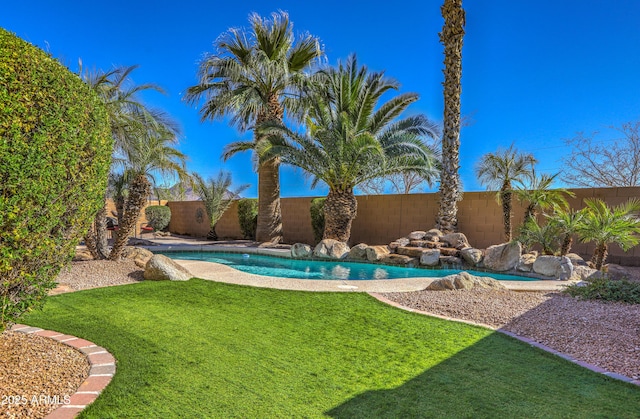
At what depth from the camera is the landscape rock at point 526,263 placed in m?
9.48

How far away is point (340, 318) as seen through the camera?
15.8 ft

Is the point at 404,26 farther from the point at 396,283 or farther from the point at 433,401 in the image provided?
the point at 433,401

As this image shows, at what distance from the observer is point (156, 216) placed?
70.8 ft

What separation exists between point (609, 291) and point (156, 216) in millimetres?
20188

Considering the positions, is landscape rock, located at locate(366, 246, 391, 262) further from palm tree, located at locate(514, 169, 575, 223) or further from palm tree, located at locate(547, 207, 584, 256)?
palm tree, located at locate(547, 207, 584, 256)

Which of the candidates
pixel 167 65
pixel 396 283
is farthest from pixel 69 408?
pixel 167 65

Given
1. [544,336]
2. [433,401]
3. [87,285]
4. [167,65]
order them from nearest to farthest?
[433,401] → [544,336] → [87,285] → [167,65]

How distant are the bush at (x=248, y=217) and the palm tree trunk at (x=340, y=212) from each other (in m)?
5.60

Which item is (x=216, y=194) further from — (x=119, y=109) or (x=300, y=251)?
(x=119, y=109)

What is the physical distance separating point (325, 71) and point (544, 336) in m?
11.8

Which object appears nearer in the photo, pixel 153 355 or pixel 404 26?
pixel 153 355

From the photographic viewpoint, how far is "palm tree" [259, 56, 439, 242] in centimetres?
1250

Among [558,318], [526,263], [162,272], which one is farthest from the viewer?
[526,263]

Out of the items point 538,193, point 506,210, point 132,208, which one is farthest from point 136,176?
point 538,193
